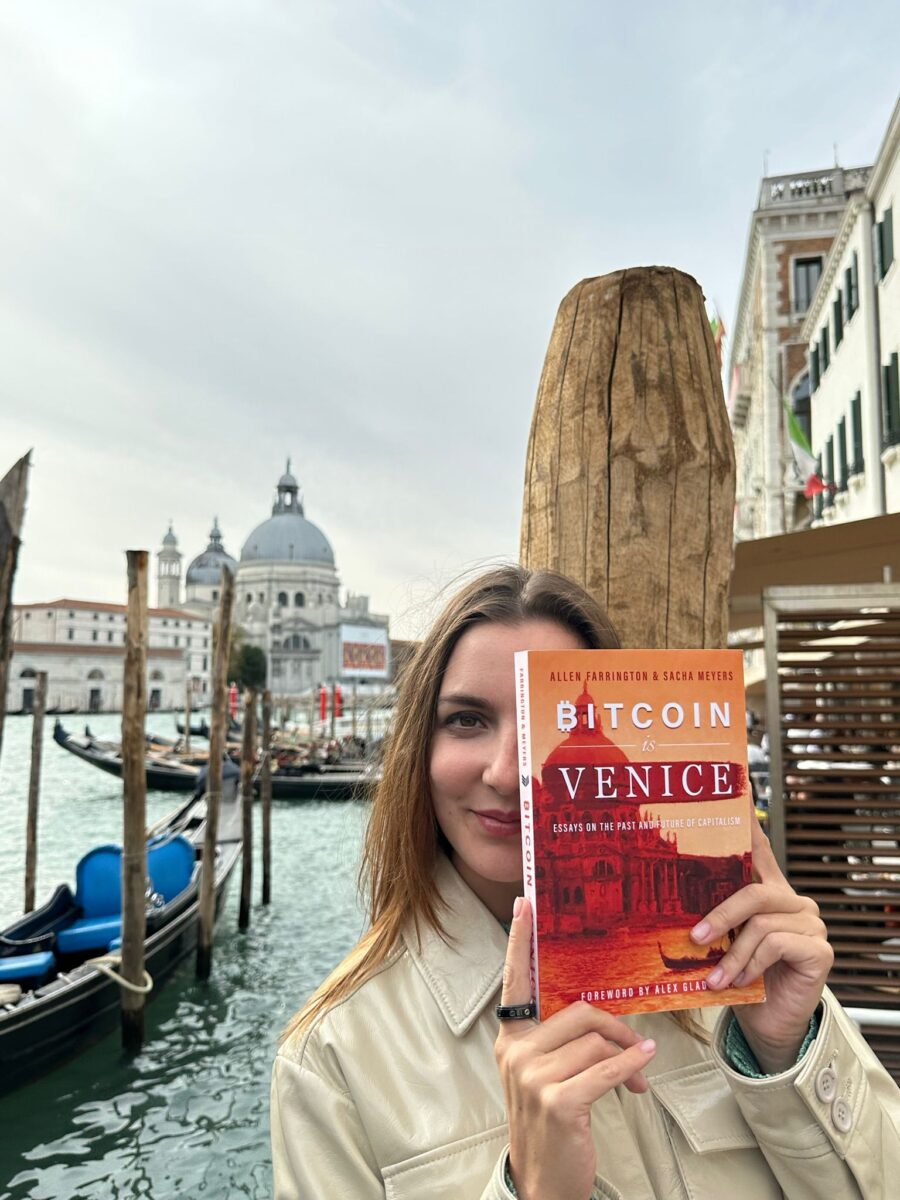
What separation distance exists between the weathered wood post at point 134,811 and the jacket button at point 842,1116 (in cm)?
551

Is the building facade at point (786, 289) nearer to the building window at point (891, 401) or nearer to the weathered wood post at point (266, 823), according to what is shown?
the building window at point (891, 401)

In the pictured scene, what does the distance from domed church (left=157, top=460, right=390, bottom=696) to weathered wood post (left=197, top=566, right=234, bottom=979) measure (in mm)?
63826

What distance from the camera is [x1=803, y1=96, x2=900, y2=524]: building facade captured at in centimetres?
1056

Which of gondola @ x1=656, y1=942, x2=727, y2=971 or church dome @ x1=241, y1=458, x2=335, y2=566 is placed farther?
church dome @ x1=241, y1=458, x2=335, y2=566

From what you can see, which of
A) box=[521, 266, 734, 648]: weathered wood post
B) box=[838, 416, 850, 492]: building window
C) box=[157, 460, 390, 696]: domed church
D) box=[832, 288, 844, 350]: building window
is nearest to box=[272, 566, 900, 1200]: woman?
box=[521, 266, 734, 648]: weathered wood post

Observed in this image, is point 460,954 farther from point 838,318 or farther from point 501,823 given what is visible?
point 838,318

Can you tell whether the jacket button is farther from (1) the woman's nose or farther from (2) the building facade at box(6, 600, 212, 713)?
(2) the building facade at box(6, 600, 212, 713)

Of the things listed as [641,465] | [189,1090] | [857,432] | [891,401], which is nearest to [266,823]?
[189,1090]

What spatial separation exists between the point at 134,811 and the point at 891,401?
31.2 ft

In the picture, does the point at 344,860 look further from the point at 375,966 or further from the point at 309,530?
the point at 309,530

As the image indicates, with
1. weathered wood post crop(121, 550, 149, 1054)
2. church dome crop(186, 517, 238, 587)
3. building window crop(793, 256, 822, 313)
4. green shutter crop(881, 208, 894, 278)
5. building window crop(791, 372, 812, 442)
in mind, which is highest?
church dome crop(186, 517, 238, 587)

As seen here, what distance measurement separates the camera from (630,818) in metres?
0.91

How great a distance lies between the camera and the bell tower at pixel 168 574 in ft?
374

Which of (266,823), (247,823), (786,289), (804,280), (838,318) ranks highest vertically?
(804,280)
